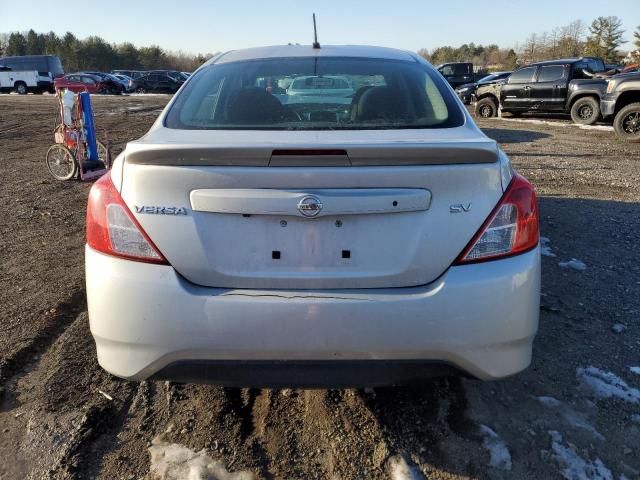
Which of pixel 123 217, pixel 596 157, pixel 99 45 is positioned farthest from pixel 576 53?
pixel 123 217

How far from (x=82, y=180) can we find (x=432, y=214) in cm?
722

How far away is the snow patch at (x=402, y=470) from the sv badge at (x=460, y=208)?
107 cm

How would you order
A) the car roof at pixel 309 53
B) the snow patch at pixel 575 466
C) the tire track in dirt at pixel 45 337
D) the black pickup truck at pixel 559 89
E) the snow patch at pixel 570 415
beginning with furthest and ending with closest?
the black pickup truck at pixel 559 89
the car roof at pixel 309 53
the tire track in dirt at pixel 45 337
the snow patch at pixel 570 415
the snow patch at pixel 575 466

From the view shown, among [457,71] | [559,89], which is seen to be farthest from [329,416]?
[457,71]

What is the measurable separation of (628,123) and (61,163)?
11.2 metres

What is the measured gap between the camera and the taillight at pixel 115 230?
6.59ft

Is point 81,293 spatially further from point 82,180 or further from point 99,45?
point 99,45

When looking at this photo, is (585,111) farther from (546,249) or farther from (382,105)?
(382,105)

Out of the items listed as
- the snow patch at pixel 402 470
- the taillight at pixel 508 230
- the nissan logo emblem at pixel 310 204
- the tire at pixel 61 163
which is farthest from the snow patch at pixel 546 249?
the tire at pixel 61 163

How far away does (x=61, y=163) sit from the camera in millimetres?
8000

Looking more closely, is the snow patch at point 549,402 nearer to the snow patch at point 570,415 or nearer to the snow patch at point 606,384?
the snow patch at point 570,415

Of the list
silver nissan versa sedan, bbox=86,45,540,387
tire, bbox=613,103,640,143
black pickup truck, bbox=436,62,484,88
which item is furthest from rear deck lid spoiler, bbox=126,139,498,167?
black pickup truck, bbox=436,62,484,88

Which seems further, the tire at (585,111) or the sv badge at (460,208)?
the tire at (585,111)

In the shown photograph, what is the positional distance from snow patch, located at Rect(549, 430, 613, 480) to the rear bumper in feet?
1.78
